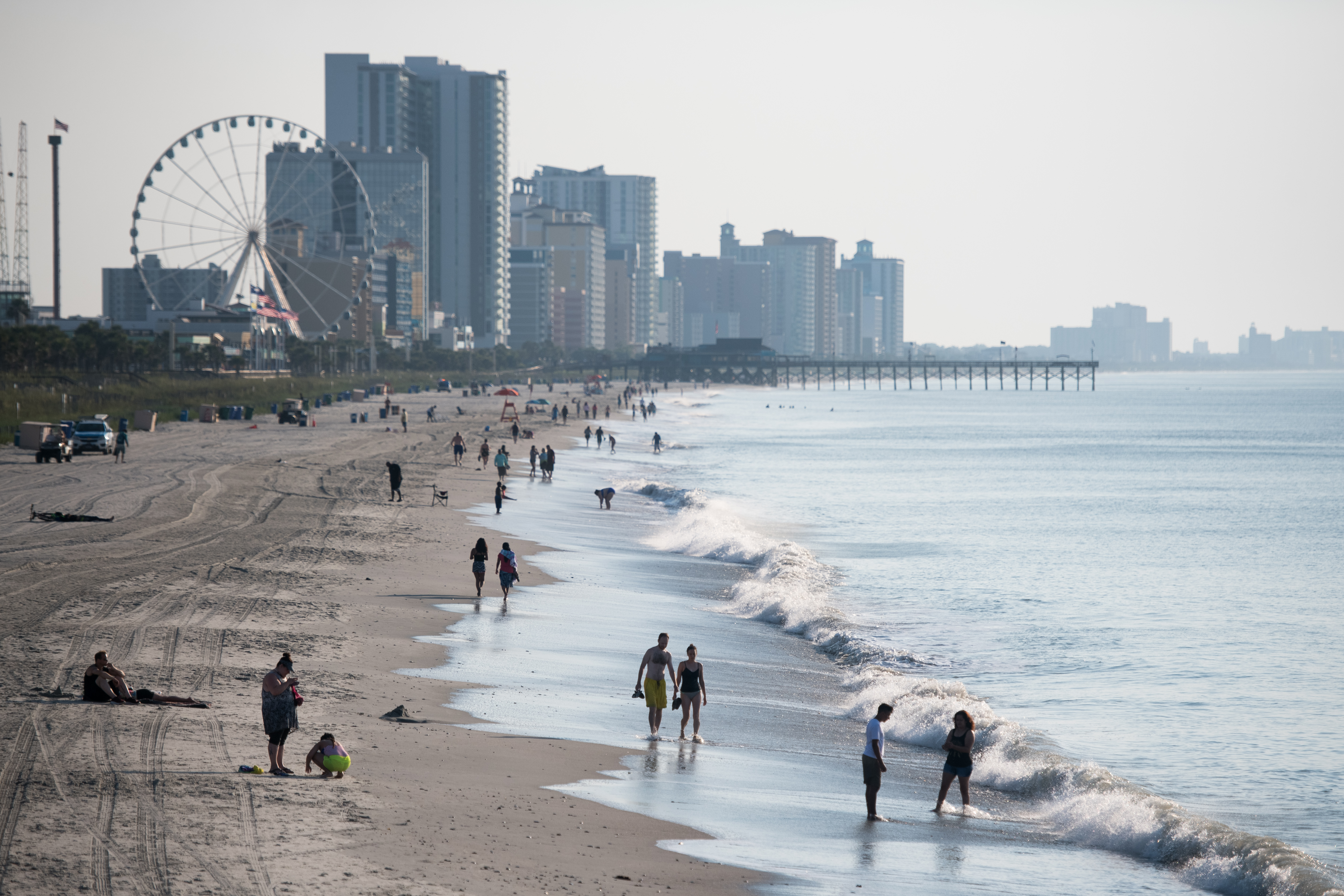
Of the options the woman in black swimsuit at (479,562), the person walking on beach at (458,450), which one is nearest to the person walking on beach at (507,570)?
the woman in black swimsuit at (479,562)

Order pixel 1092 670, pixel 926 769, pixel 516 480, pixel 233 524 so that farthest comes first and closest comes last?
pixel 516 480, pixel 233 524, pixel 1092 670, pixel 926 769

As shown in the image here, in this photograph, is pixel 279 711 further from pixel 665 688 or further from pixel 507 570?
pixel 507 570

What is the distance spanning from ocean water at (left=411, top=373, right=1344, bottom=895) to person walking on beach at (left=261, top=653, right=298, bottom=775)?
302cm

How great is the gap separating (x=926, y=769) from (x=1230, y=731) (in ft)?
19.0

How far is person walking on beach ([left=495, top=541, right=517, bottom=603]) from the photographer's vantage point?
24188 mm

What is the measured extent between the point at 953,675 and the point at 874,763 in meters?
8.96

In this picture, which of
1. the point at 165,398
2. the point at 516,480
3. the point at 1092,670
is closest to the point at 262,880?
the point at 1092,670

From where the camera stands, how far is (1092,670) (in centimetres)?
2303

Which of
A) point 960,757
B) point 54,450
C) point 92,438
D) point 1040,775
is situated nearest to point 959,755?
point 960,757

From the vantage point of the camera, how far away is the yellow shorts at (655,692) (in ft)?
52.0

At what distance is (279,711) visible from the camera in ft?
40.2

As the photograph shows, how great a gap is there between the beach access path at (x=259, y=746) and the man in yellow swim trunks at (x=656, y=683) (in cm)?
129

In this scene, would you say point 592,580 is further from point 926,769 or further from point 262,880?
point 262,880

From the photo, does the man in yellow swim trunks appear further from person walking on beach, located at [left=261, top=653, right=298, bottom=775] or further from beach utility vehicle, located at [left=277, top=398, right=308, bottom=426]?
beach utility vehicle, located at [left=277, top=398, right=308, bottom=426]
